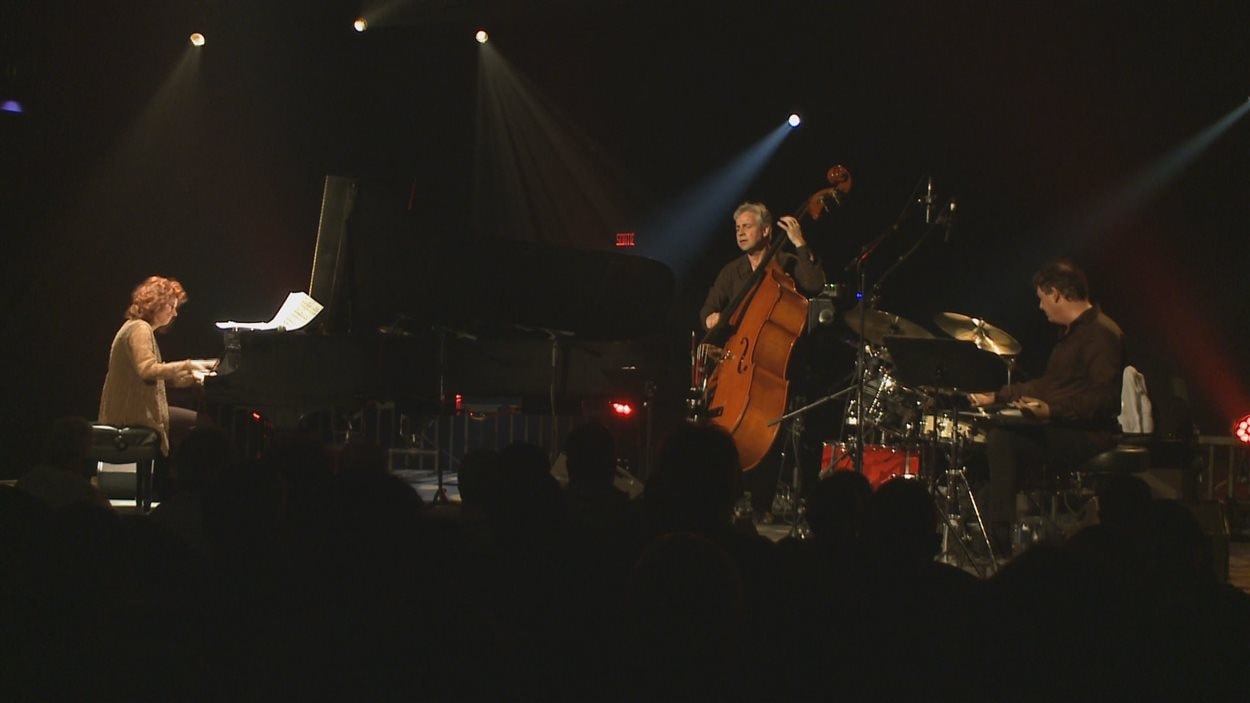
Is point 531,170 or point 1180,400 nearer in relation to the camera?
point 1180,400

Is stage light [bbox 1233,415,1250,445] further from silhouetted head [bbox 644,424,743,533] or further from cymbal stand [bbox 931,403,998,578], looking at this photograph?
silhouetted head [bbox 644,424,743,533]

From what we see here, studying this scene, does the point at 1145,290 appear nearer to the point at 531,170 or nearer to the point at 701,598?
the point at 531,170

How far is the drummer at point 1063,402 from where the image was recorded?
5.81 m

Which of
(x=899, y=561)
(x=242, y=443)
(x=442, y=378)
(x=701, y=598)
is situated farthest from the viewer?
(x=242, y=443)

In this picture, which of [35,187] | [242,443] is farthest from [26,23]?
[242,443]

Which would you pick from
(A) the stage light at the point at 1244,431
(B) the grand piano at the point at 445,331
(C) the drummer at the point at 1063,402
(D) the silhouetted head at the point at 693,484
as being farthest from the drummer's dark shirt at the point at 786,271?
(D) the silhouetted head at the point at 693,484

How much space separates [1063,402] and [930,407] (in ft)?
2.57

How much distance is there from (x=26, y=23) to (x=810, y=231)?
6.50 meters

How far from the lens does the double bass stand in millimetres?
6973

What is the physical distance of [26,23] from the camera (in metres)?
9.20

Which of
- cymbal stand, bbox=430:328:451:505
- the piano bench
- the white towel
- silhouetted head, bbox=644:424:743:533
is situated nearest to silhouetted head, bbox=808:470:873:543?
silhouetted head, bbox=644:424:743:533

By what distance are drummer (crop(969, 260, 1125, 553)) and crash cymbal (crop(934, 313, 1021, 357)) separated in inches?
10.3

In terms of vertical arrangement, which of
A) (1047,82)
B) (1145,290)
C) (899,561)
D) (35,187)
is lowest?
(899,561)

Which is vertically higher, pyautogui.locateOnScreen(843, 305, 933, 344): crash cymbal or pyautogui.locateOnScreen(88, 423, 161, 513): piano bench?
pyautogui.locateOnScreen(843, 305, 933, 344): crash cymbal
